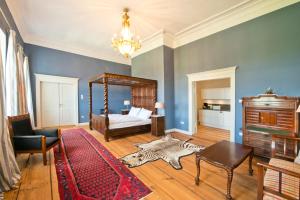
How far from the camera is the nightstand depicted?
4.68 metres

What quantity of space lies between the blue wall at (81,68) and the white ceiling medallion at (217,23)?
267 centimetres

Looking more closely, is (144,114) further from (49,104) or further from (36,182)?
(49,104)

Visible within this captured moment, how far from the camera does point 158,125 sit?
470 centimetres

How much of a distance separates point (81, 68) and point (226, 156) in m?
6.80

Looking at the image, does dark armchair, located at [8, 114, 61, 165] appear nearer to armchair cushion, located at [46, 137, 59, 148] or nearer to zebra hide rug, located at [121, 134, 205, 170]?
armchair cushion, located at [46, 137, 59, 148]

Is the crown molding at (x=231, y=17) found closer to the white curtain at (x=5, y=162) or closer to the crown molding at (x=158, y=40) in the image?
the crown molding at (x=158, y=40)

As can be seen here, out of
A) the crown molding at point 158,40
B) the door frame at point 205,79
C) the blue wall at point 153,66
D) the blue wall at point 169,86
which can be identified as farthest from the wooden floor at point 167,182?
the crown molding at point 158,40

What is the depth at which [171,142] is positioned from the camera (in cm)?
401

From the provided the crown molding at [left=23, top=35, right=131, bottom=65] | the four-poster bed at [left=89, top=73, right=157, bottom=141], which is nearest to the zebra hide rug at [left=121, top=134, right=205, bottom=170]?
the four-poster bed at [left=89, top=73, right=157, bottom=141]

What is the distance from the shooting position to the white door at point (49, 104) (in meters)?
5.70

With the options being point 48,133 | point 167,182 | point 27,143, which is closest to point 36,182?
point 27,143

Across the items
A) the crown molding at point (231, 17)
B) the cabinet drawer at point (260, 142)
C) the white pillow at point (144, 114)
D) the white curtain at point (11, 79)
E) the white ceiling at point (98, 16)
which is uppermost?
the white ceiling at point (98, 16)

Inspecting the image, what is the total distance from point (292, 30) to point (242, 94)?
164 centimetres

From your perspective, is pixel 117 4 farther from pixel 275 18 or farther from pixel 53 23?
pixel 275 18
